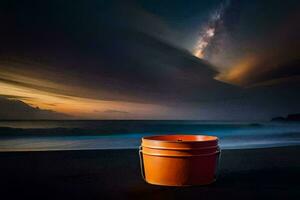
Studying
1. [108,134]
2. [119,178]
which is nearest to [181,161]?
[119,178]

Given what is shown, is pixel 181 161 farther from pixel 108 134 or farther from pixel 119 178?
pixel 108 134

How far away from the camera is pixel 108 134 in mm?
8211

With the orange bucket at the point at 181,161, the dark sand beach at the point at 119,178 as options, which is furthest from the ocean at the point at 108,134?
the orange bucket at the point at 181,161

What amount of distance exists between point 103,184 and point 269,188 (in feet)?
4.68

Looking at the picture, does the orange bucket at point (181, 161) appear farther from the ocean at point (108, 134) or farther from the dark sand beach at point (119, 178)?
the ocean at point (108, 134)

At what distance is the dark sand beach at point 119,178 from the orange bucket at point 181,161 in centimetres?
10

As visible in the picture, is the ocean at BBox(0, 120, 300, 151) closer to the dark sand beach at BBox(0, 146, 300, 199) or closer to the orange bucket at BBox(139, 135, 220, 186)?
the dark sand beach at BBox(0, 146, 300, 199)

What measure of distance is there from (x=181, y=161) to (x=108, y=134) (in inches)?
201

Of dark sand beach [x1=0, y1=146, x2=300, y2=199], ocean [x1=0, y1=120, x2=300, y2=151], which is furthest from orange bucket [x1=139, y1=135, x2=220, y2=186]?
ocean [x1=0, y1=120, x2=300, y2=151]

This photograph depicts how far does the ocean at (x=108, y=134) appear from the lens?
Answer: 6.66 metres

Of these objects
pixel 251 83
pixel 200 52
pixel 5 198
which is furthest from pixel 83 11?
pixel 5 198

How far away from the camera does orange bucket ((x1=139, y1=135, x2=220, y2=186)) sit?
3229mm

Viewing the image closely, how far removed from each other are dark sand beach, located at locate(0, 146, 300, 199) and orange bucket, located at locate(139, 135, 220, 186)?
10 cm

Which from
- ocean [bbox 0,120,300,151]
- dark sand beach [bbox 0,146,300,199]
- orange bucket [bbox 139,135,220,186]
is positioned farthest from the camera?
ocean [bbox 0,120,300,151]
